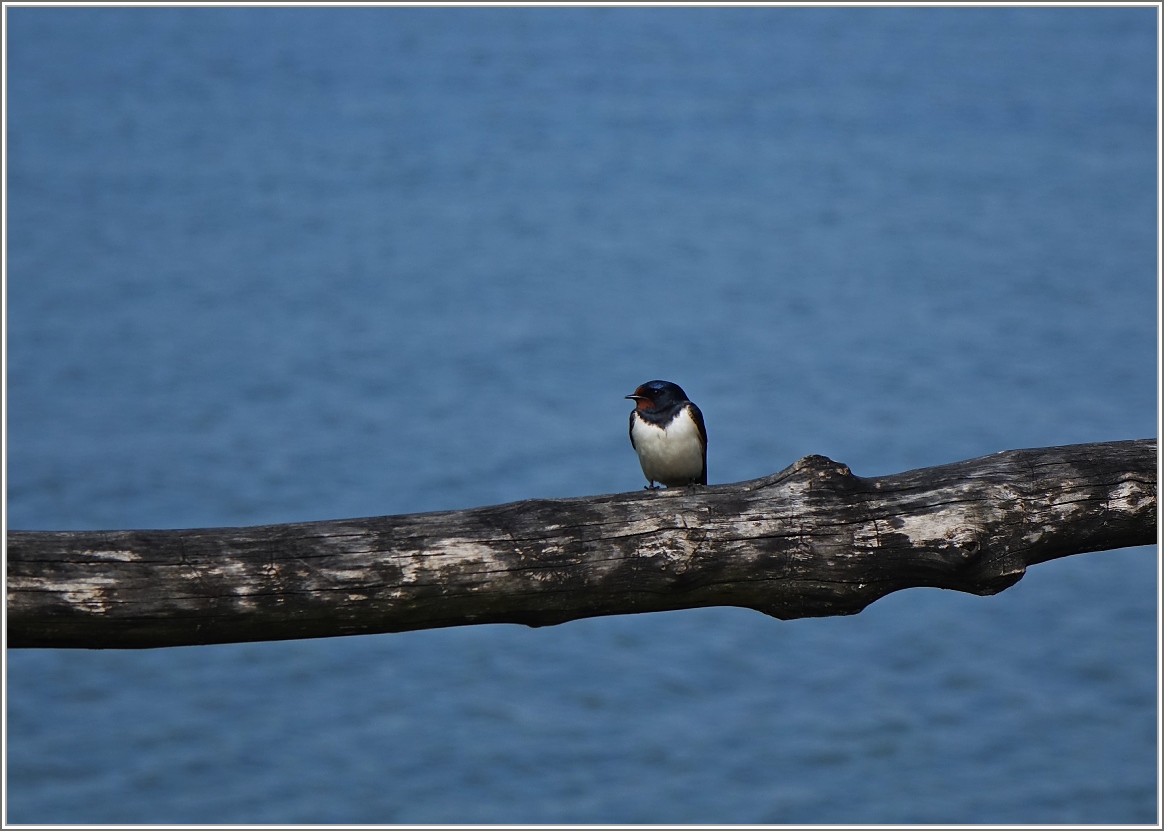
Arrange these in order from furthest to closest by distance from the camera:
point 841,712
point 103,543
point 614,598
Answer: point 841,712, point 614,598, point 103,543

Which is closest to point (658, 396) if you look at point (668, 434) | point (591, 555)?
point (668, 434)

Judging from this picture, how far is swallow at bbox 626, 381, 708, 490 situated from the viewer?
135 inches

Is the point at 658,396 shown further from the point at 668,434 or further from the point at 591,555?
the point at 591,555

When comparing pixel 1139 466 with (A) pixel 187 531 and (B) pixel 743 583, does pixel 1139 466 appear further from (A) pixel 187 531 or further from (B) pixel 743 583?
(A) pixel 187 531

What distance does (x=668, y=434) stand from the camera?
3.43m

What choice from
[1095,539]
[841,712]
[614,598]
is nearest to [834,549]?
[614,598]

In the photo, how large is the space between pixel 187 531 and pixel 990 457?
4.31 feet

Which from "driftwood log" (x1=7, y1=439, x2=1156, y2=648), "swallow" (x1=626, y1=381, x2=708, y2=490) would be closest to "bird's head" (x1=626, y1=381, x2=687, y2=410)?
"swallow" (x1=626, y1=381, x2=708, y2=490)

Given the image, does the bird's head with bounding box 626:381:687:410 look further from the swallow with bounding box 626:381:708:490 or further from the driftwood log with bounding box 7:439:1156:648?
the driftwood log with bounding box 7:439:1156:648

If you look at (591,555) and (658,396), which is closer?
(591,555)

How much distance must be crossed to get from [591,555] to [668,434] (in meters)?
1.34

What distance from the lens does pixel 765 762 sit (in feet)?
20.4

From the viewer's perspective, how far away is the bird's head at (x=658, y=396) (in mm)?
3488

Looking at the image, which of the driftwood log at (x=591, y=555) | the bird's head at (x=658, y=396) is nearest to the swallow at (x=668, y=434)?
the bird's head at (x=658, y=396)
